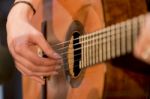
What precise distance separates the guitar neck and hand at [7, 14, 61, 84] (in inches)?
4.5

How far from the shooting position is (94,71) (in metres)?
1.05

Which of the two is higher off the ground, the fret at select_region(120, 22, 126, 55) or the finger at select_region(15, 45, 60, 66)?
the finger at select_region(15, 45, 60, 66)

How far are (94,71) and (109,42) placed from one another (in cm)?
16

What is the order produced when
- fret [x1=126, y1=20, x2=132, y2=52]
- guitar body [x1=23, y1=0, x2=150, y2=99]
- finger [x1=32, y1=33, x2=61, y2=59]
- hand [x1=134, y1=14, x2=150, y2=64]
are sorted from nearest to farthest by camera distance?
hand [x1=134, y1=14, x2=150, y2=64] < fret [x1=126, y1=20, x2=132, y2=52] < guitar body [x1=23, y1=0, x2=150, y2=99] < finger [x1=32, y1=33, x2=61, y2=59]

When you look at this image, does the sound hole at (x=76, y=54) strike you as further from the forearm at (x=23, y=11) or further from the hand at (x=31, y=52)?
→ the forearm at (x=23, y=11)

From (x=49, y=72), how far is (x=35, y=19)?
Result: 24 centimetres

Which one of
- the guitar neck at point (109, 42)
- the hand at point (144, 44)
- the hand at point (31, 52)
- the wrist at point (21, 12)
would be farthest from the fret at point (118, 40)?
the wrist at point (21, 12)

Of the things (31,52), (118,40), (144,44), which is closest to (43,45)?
(31,52)

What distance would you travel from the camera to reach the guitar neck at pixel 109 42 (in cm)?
84

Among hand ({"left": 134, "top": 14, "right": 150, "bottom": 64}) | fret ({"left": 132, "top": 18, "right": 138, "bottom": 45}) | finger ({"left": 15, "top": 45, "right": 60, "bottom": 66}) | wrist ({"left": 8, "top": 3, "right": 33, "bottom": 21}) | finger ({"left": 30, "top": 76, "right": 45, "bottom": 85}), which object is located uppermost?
wrist ({"left": 8, "top": 3, "right": 33, "bottom": 21})

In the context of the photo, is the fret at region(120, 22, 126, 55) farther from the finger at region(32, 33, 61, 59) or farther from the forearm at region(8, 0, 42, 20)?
the forearm at region(8, 0, 42, 20)

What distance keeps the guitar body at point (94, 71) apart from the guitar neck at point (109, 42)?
35mm

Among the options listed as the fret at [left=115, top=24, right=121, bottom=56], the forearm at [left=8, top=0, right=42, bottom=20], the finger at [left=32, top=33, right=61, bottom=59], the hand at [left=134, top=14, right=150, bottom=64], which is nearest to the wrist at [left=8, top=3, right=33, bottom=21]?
the forearm at [left=8, top=0, right=42, bottom=20]

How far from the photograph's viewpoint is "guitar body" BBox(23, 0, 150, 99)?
100 cm
